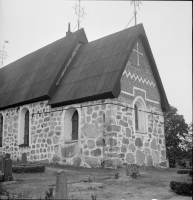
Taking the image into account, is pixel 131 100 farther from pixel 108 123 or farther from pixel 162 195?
pixel 162 195

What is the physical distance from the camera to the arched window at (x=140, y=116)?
15510mm

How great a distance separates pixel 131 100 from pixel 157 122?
277cm

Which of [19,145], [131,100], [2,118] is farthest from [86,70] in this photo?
[2,118]

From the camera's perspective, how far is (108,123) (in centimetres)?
1327

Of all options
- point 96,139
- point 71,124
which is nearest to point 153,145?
point 96,139

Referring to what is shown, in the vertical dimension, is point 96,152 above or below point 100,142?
below

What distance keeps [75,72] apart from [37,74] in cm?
292

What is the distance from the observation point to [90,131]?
13750 mm

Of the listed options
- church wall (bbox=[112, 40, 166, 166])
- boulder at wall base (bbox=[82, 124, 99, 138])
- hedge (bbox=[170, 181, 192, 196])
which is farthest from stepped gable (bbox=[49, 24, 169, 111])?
hedge (bbox=[170, 181, 192, 196])

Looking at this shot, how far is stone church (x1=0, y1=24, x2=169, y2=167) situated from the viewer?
1348cm

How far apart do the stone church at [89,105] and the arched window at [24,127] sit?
6cm

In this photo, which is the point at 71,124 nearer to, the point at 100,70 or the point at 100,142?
the point at 100,142

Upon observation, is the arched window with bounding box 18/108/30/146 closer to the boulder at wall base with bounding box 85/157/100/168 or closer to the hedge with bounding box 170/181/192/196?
the boulder at wall base with bounding box 85/157/100/168

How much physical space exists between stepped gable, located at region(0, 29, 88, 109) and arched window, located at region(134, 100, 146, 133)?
15.2ft
